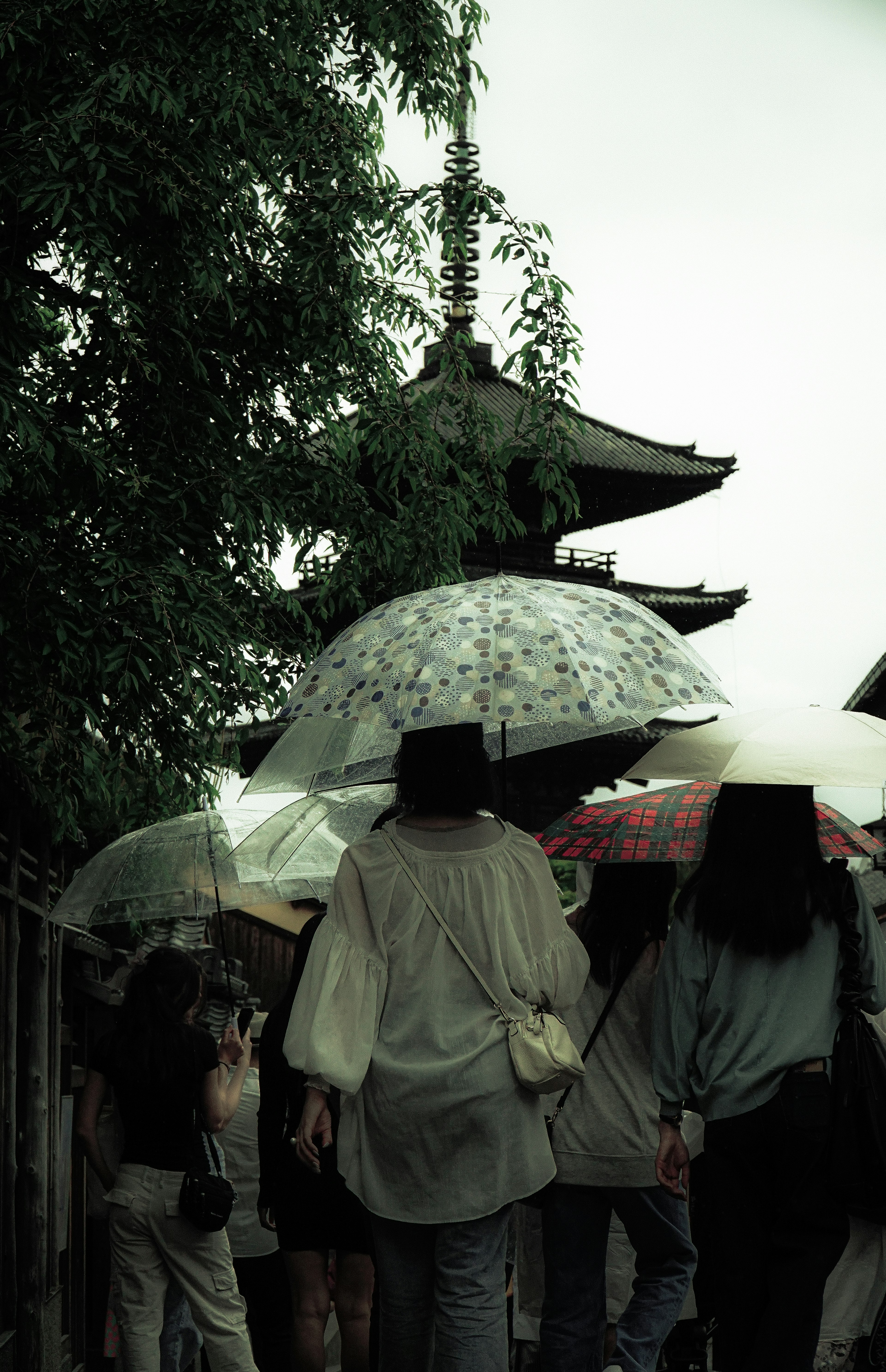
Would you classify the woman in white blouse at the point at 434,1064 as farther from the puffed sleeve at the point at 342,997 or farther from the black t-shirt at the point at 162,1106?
the black t-shirt at the point at 162,1106

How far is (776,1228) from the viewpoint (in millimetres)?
3246

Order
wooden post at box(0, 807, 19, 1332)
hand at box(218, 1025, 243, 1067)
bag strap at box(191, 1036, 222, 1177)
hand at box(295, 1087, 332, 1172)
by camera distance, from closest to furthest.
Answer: hand at box(295, 1087, 332, 1172) → bag strap at box(191, 1036, 222, 1177) → hand at box(218, 1025, 243, 1067) → wooden post at box(0, 807, 19, 1332)

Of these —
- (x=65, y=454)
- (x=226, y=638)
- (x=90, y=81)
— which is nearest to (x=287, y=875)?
(x=226, y=638)

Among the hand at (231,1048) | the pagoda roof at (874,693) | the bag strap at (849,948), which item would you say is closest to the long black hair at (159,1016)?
the hand at (231,1048)

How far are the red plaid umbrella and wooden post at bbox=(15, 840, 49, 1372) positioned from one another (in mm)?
4138

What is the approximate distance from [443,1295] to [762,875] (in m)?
1.19

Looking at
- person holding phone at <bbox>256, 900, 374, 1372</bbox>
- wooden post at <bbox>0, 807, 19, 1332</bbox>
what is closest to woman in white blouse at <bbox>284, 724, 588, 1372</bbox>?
person holding phone at <bbox>256, 900, 374, 1372</bbox>

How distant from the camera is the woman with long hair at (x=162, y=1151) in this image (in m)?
4.68

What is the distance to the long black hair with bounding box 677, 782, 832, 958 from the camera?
3.39 metres

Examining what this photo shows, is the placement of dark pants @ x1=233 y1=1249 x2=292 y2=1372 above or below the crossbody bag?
below

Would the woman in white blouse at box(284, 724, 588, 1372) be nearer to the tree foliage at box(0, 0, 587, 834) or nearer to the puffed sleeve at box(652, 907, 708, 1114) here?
the puffed sleeve at box(652, 907, 708, 1114)

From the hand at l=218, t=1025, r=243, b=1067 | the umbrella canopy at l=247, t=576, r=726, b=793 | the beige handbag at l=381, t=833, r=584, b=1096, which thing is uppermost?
the umbrella canopy at l=247, t=576, r=726, b=793

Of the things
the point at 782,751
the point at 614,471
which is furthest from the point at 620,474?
the point at 782,751

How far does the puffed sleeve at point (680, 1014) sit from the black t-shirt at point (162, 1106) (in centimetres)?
180
